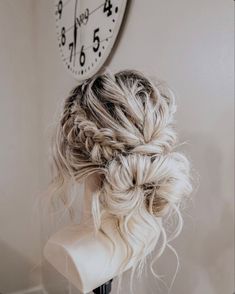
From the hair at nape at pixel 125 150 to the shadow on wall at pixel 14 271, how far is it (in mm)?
1329

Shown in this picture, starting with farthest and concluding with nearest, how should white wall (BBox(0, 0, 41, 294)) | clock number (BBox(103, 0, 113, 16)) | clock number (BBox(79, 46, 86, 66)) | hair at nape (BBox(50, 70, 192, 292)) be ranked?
white wall (BBox(0, 0, 41, 294)), clock number (BBox(79, 46, 86, 66)), clock number (BBox(103, 0, 113, 16)), hair at nape (BBox(50, 70, 192, 292))

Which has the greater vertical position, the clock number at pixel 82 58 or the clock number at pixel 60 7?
the clock number at pixel 60 7

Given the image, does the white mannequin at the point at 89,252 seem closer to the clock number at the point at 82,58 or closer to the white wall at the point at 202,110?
the white wall at the point at 202,110

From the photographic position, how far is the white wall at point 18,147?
1644 millimetres

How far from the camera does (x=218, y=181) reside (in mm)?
681

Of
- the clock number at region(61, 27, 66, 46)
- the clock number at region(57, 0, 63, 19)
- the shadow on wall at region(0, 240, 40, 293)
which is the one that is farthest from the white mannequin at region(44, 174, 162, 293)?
the shadow on wall at region(0, 240, 40, 293)

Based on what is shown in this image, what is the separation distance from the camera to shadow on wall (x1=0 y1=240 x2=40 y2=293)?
1.75 m

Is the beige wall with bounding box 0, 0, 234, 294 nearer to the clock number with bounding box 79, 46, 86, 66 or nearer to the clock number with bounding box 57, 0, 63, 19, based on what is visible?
the clock number with bounding box 79, 46, 86, 66

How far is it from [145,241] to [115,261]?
0.08 m

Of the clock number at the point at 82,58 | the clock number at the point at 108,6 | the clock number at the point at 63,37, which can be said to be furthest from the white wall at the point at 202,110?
the clock number at the point at 63,37

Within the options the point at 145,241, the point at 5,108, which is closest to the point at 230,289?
the point at 145,241

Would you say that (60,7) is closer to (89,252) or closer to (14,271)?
(89,252)

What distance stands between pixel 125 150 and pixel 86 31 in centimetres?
75

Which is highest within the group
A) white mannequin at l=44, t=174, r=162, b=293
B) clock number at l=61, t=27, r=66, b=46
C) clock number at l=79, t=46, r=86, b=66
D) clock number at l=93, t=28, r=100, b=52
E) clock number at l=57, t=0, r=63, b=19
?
clock number at l=57, t=0, r=63, b=19
